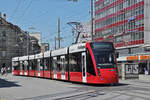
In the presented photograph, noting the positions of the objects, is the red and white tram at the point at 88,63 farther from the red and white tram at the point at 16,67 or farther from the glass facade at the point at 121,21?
the glass facade at the point at 121,21

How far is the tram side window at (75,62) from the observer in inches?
800

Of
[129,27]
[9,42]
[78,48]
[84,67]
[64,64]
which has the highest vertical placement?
[129,27]

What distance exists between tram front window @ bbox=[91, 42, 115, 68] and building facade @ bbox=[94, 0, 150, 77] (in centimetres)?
2911

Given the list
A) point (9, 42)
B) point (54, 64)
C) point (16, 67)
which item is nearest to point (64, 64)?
point (54, 64)

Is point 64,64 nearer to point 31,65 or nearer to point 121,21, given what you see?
point 31,65

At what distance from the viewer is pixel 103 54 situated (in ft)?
61.0

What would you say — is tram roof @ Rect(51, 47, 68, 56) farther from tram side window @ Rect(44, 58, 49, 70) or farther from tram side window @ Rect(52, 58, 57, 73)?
tram side window @ Rect(44, 58, 49, 70)

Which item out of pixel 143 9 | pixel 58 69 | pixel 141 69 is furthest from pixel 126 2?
pixel 58 69

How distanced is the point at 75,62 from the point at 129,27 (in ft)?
127

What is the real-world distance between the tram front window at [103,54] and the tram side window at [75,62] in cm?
201

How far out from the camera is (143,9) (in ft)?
175

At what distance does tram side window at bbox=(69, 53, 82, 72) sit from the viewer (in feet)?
66.6

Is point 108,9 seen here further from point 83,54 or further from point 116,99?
point 116,99

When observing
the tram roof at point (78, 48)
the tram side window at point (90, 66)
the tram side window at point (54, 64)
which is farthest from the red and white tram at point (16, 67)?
the tram side window at point (90, 66)
